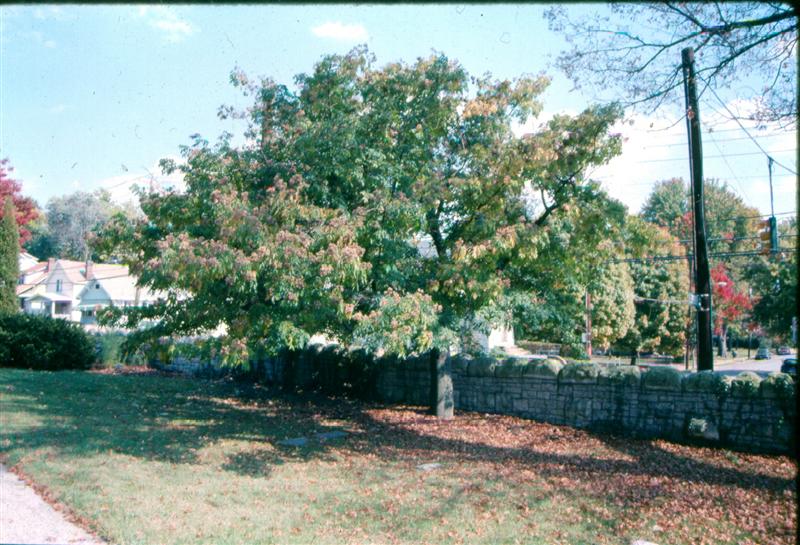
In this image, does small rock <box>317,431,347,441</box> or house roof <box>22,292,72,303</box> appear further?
house roof <box>22,292,72,303</box>

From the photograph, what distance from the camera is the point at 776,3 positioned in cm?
716

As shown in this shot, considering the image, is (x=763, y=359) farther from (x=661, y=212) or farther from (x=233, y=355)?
(x=233, y=355)

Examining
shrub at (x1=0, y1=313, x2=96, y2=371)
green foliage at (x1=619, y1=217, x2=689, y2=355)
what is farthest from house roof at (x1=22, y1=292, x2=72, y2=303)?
green foliage at (x1=619, y1=217, x2=689, y2=355)

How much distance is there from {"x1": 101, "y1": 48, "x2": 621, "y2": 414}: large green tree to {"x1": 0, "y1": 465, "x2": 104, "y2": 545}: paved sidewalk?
2641mm

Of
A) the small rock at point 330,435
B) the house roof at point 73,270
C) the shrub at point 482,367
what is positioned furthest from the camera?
the house roof at point 73,270

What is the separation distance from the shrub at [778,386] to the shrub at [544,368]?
357cm

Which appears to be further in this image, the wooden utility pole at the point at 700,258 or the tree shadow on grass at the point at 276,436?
the wooden utility pole at the point at 700,258

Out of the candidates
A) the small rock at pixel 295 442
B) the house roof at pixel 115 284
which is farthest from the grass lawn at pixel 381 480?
the house roof at pixel 115 284

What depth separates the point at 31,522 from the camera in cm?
613

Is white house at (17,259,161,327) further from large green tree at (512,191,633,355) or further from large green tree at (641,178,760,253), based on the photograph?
large green tree at (641,178,760,253)

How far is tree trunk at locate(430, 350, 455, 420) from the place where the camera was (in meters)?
12.7

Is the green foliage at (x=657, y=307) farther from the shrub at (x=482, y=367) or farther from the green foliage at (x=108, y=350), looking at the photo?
the green foliage at (x=108, y=350)

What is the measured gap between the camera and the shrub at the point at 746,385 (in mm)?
9703

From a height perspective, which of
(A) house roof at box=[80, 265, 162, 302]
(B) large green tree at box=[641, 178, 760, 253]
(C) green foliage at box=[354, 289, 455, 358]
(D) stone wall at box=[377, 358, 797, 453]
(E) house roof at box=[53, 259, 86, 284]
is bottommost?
(D) stone wall at box=[377, 358, 797, 453]
